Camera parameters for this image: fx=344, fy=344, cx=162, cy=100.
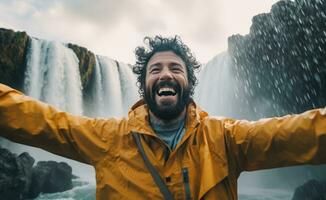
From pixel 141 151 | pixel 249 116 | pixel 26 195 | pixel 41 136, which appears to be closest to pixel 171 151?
pixel 141 151

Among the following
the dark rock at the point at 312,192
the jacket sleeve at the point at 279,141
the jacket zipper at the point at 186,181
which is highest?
the jacket sleeve at the point at 279,141

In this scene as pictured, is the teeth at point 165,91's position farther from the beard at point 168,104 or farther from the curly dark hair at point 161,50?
the curly dark hair at point 161,50

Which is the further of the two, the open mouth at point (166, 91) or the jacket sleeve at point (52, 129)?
the open mouth at point (166, 91)

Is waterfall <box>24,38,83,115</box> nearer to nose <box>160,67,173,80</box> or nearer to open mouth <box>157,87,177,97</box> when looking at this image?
nose <box>160,67,173,80</box>

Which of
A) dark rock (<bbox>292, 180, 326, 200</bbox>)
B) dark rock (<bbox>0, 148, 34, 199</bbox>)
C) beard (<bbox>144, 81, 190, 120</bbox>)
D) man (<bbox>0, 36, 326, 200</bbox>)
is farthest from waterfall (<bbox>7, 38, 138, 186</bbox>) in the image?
man (<bbox>0, 36, 326, 200</bbox>)

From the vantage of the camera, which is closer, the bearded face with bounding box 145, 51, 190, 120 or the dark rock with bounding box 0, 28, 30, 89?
the bearded face with bounding box 145, 51, 190, 120

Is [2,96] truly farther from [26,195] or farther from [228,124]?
[26,195]

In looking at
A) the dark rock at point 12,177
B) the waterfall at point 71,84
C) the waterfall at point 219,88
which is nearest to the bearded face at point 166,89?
the dark rock at point 12,177

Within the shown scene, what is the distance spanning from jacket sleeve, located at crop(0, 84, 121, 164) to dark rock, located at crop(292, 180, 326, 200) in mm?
14188

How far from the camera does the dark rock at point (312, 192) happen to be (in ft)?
47.1

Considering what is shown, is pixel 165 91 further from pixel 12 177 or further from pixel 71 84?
pixel 71 84

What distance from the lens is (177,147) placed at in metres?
2.21

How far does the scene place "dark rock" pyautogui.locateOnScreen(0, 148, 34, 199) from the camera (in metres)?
15.3

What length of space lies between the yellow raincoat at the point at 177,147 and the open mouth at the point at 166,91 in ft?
0.74
